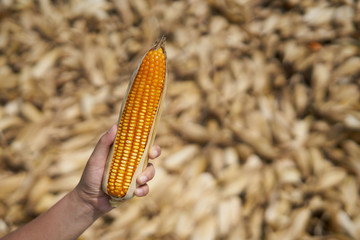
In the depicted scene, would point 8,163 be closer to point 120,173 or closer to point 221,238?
point 120,173

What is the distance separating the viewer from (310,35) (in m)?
1.35

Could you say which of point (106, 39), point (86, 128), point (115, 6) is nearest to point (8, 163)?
point (86, 128)

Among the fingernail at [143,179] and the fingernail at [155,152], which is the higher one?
the fingernail at [155,152]

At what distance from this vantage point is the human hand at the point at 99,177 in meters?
0.87

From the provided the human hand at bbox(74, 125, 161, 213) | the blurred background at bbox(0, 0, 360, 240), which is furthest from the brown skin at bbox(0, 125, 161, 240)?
the blurred background at bbox(0, 0, 360, 240)

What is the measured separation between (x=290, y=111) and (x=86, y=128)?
2.33 feet

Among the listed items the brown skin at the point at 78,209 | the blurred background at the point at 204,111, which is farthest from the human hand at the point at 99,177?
the blurred background at the point at 204,111

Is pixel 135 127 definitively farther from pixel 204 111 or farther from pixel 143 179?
pixel 204 111

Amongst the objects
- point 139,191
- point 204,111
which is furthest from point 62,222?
point 204,111

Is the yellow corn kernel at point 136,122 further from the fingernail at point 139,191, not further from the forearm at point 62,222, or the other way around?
the forearm at point 62,222

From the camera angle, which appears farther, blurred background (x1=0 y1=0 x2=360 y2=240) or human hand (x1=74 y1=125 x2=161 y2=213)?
blurred background (x1=0 y1=0 x2=360 y2=240)

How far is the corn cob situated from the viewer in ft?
2.71

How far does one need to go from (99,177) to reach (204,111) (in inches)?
20.7

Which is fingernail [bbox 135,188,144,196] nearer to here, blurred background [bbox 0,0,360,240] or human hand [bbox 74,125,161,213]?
human hand [bbox 74,125,161,213]
